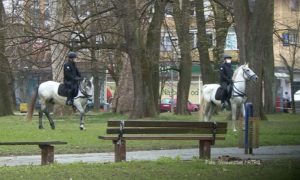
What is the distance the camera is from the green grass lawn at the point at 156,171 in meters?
11.1

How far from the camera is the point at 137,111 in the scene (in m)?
30.3

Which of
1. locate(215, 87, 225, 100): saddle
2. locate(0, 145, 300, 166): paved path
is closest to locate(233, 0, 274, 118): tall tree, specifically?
locate(215, 87, 225, 100): saddle

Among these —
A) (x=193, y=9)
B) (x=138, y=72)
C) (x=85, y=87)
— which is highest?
(x=193, y=9)

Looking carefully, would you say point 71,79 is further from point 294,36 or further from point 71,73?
point 294,36

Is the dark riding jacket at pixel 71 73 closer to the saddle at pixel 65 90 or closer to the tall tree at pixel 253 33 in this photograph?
the saddle at pixel 65 90

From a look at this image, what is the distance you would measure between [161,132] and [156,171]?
214 cm

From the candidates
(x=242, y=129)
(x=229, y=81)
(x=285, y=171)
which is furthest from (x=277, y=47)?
(x=285, y=171)

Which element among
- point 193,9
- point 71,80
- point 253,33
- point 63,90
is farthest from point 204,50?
point 71,80

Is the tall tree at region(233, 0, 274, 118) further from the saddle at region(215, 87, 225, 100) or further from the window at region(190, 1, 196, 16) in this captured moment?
the window at region(190, 1, 196, 16)

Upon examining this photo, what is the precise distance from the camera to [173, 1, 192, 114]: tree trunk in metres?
31.8

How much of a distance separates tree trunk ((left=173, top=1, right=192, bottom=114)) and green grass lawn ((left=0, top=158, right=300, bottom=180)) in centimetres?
1775

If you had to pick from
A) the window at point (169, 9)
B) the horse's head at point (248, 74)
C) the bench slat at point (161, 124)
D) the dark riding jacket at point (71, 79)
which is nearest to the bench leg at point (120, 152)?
the bench slat at point (161, 124)

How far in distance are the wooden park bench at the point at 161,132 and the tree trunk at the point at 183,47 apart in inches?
629

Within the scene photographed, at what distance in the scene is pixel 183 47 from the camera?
35.6 m
